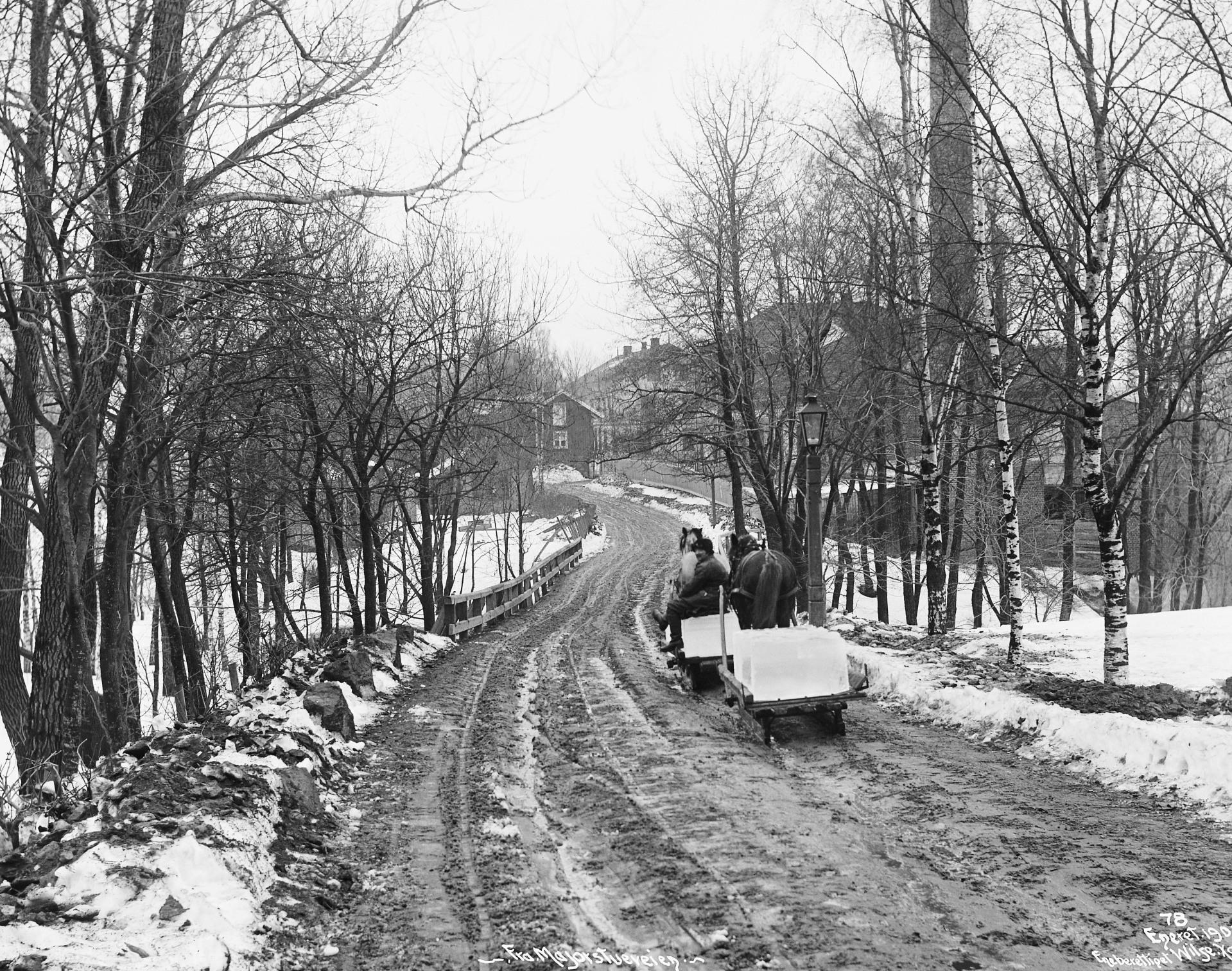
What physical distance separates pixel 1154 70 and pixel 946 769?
689 cm

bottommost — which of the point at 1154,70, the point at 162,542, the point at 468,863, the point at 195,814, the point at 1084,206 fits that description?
the point at 468,863

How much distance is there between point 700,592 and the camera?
1207 cm

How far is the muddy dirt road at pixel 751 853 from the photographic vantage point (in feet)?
14.0

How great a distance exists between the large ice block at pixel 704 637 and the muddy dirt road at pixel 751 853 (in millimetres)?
1783

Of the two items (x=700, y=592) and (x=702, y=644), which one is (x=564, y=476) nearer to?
(x=700, y=592)

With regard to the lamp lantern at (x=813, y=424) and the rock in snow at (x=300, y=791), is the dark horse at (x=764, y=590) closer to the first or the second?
the lamp lantern at (x=813, y=424)

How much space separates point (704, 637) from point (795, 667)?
2.80 meters

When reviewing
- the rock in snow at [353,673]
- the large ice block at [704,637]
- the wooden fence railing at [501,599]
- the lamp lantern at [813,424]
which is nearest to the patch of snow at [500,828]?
the rock in snow at [353,673]

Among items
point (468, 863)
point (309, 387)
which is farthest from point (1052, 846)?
point (309, 387)

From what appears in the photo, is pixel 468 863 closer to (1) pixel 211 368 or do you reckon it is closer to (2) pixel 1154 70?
(1) pixel 211 368

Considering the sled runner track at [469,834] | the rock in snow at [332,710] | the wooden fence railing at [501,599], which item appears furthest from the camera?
the wooden fence railing at [501,599]

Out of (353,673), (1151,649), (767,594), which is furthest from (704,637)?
(1151,649)

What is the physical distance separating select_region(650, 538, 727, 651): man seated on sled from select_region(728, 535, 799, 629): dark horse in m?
1.41

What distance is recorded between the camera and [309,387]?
12211 millimetres
